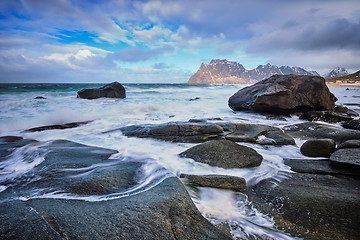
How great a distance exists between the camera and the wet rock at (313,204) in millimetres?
1777

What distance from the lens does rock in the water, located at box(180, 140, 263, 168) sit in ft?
10.6

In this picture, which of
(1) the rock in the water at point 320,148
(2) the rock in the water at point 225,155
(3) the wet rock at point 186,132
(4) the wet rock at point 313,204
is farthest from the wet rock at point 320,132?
(2) the rock in the water at point 225,155

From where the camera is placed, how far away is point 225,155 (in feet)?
11.0

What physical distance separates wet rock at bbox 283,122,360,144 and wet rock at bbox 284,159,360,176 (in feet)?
6.64

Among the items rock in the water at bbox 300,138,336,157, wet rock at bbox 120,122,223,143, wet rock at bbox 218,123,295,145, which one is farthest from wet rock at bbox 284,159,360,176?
wet rock at bbox 120,122,223,143

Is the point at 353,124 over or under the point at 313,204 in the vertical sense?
over

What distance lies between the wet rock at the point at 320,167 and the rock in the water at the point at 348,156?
0.32 feet

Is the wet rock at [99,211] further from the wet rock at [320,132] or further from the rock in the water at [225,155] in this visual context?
the wet rock at [320,132]

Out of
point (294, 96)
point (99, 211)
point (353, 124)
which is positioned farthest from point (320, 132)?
point (99, 211)

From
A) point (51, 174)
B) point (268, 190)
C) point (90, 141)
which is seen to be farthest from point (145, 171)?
point (90, 141)

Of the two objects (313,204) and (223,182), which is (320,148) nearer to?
(313,204)

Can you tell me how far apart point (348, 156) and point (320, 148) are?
2.10 feet

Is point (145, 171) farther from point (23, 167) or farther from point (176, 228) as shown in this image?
point (23, 167)

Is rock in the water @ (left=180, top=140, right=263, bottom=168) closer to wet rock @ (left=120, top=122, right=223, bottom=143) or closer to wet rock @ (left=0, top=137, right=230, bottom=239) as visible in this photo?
wet rock @ (left=0, top=137, right=230, bottom=239)
